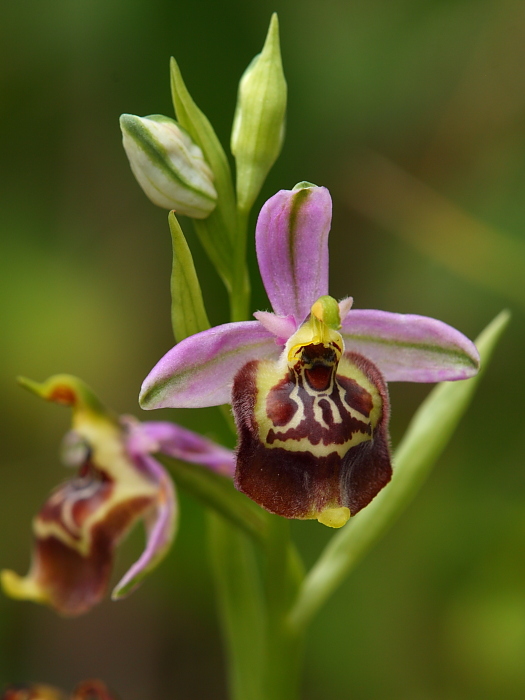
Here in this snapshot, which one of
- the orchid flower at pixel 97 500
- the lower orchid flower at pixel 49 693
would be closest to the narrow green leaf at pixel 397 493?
the orchid flower at pixel 97 500

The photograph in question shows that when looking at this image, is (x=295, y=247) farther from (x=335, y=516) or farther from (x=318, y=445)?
(x=335, y=516)

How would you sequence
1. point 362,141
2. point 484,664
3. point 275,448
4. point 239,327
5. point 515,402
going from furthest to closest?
point 362,141, point 515,402, point 484,664, point 239,327, point 275,448

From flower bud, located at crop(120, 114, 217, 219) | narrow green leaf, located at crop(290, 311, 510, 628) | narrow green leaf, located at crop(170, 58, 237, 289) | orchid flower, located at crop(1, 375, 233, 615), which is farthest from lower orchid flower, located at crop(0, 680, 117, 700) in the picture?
flower bud, located at crop(120, 114, 217, 219)

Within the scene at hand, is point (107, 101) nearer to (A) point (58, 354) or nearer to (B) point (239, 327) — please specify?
(A) point (58, 354)

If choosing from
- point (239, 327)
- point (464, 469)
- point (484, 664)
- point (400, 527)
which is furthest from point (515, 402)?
point (239, 327)

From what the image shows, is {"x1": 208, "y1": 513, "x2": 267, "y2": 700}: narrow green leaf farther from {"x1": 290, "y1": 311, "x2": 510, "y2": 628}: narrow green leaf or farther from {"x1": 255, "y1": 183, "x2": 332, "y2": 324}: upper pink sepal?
{"x1": 255, "y1": 183, "x2": 332, "y2": 324}: upper pink sepal

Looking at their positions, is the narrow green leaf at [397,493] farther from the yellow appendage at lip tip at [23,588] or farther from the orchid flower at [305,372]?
the yellow appendage at lip tip at [23,588]
